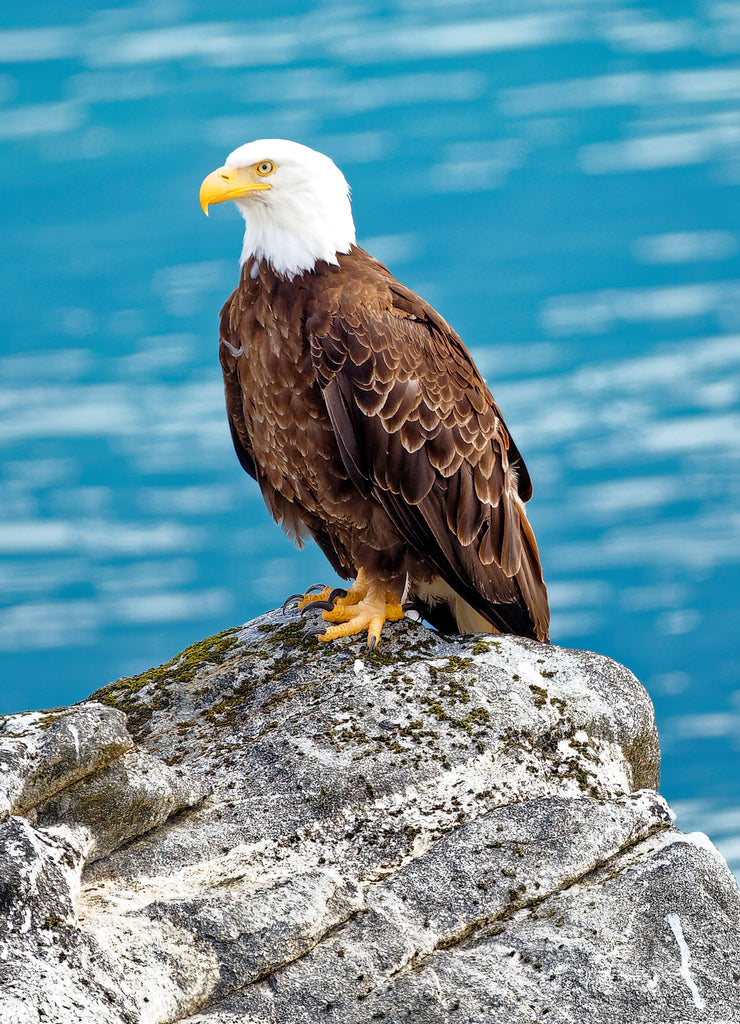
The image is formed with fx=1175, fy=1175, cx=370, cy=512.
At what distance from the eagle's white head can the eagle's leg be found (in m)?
2.07

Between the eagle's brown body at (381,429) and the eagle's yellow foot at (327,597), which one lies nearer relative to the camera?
the eagle's brown body at (381,429)

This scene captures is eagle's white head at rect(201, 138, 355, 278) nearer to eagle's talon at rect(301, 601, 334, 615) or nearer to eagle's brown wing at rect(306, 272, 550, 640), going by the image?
eagle's brown wing at rect(306, 272, 550, 640)

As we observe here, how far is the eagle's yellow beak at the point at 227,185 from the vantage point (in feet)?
23.6

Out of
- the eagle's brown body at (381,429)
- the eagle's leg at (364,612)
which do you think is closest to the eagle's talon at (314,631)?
the eagle's leg at (364,612)

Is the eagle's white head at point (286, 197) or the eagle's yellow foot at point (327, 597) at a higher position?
the eagle's white head at point (286, 197)

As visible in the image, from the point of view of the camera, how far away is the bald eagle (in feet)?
23.6

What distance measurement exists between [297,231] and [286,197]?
24cm

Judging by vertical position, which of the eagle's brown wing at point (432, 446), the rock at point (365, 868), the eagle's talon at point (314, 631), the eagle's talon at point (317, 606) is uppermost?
the eagle's brown wing at point (432, 446)

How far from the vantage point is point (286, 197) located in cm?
734

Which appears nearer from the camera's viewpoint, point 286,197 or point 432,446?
point 286,197

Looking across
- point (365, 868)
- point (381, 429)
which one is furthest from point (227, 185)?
point (365, 868)

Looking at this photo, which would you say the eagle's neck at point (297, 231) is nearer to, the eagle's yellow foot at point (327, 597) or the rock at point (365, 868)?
the eagle's yellow foot at point (327, 597)

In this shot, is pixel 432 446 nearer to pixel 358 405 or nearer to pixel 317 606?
pixel 358 405

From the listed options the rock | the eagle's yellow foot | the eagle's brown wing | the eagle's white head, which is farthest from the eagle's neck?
the rock
